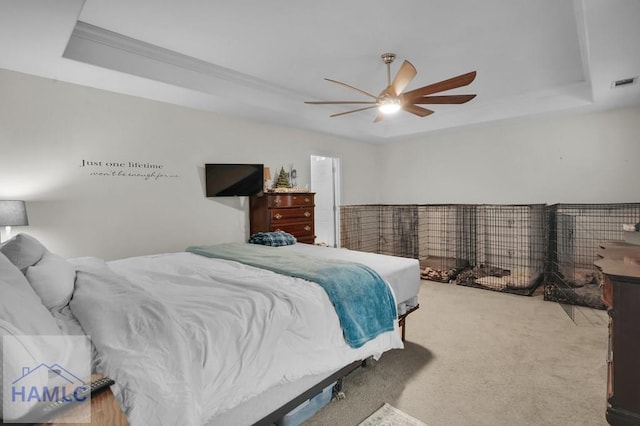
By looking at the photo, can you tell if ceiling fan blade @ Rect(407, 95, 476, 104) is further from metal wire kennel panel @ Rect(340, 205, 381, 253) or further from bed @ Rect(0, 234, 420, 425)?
metal wire kennel panel @ Rect(340, 205, 381, 253)

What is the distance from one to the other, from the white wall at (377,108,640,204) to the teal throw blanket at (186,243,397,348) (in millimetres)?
4269

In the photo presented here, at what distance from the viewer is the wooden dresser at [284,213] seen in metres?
4.27

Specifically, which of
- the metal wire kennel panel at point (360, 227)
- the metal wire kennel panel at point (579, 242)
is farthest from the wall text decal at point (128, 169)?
the metal wire kennel panel at point (579, 242)

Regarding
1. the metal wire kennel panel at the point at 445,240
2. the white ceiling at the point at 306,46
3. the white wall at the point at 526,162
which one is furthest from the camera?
the metal wire kennel panel at the point at 445,240

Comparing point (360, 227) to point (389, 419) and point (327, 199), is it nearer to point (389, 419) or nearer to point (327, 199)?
point (327, 199)

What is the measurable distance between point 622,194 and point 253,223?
5.14 m

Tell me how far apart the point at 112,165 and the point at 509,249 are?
18.9 feet

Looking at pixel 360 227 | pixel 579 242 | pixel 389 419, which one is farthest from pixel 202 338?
pixel 579 242

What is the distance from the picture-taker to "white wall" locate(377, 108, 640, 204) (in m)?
4.40

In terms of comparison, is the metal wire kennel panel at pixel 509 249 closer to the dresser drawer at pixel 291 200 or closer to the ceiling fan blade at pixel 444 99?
the ceiling fan blade at pixel 444 99

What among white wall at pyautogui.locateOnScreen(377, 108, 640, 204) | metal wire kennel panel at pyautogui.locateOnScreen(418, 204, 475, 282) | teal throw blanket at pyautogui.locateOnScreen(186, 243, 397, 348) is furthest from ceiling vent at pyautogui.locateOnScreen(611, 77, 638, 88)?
teal throw blanket at pyautogui.locateOnScreen(186, 243, 397, 348)

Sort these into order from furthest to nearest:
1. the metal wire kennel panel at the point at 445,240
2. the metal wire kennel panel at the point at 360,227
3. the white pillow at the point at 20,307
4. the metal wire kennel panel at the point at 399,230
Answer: the metal wire kennel panel at the point at 360,227, the metal wire kennel panel at the point at 399,230, the metal wire kennel panel at the point at 445,240, the white pillow at the point at 20,307

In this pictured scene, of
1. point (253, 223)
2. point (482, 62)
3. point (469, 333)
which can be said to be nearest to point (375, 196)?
point (253, 223)

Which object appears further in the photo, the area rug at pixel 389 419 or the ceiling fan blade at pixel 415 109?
the ceiling fan blade at pixel 415 109
